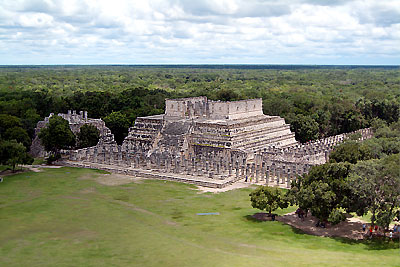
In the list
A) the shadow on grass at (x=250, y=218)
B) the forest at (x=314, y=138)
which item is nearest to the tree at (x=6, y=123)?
the forest at (x=314, y=138)

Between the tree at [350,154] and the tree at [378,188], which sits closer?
the tree at [378,188]

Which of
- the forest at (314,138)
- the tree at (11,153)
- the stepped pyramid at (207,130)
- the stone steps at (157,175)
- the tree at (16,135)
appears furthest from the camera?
the tree at (16,135)

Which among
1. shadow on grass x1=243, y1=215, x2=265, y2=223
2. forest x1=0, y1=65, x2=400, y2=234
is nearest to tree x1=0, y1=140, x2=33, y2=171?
forest x1=0, y1=65, x2=400, y2=234

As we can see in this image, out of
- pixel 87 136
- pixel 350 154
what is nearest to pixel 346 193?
pixel 350 154

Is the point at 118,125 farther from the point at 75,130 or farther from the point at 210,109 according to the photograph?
the point at 210,109

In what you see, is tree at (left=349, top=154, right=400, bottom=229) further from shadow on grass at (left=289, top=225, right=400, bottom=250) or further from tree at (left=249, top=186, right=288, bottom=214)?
tree at (left=249, top=186, right=288, bottom=214)

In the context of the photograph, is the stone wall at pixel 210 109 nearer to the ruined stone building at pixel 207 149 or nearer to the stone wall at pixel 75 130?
the ruined stone building at pixel 207 149
